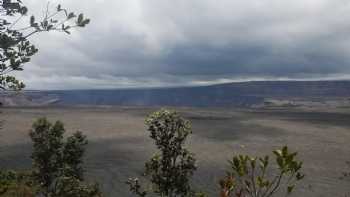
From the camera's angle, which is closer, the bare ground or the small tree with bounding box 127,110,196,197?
the small tree with bounding box 127,110,196,197

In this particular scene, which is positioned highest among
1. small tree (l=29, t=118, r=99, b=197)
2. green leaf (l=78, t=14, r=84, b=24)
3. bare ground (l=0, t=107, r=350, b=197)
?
green leaf (l=78, t=14, r=84, b=24)

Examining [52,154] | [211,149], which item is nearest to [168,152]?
[52,154]

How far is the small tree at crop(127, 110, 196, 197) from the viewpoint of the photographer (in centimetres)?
1975

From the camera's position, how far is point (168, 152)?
2002 cm

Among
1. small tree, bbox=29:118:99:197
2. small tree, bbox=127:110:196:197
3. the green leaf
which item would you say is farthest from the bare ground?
the green leaf

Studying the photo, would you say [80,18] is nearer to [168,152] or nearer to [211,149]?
[168,152]

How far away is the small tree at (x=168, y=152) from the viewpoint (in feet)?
64.8

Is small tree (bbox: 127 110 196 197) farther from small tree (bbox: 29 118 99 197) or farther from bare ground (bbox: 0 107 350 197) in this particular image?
bare ground (bbox: 0 107 350 197)

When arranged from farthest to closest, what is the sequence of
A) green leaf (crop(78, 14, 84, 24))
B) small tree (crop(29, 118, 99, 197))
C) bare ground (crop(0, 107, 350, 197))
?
bare ground (crop(0, 107, 350, 197))
small tree (crop(29, 118, 99, 197))
green leaf (crop(78, 14, 84, 24))

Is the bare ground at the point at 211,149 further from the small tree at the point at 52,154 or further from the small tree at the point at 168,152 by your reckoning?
the small tree at the point at 168,152

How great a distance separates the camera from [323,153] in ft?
292

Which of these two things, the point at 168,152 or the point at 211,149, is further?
the point at 211,149

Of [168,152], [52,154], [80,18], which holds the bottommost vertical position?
[52,154]

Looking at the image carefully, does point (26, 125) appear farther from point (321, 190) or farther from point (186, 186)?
point (186, 186)
